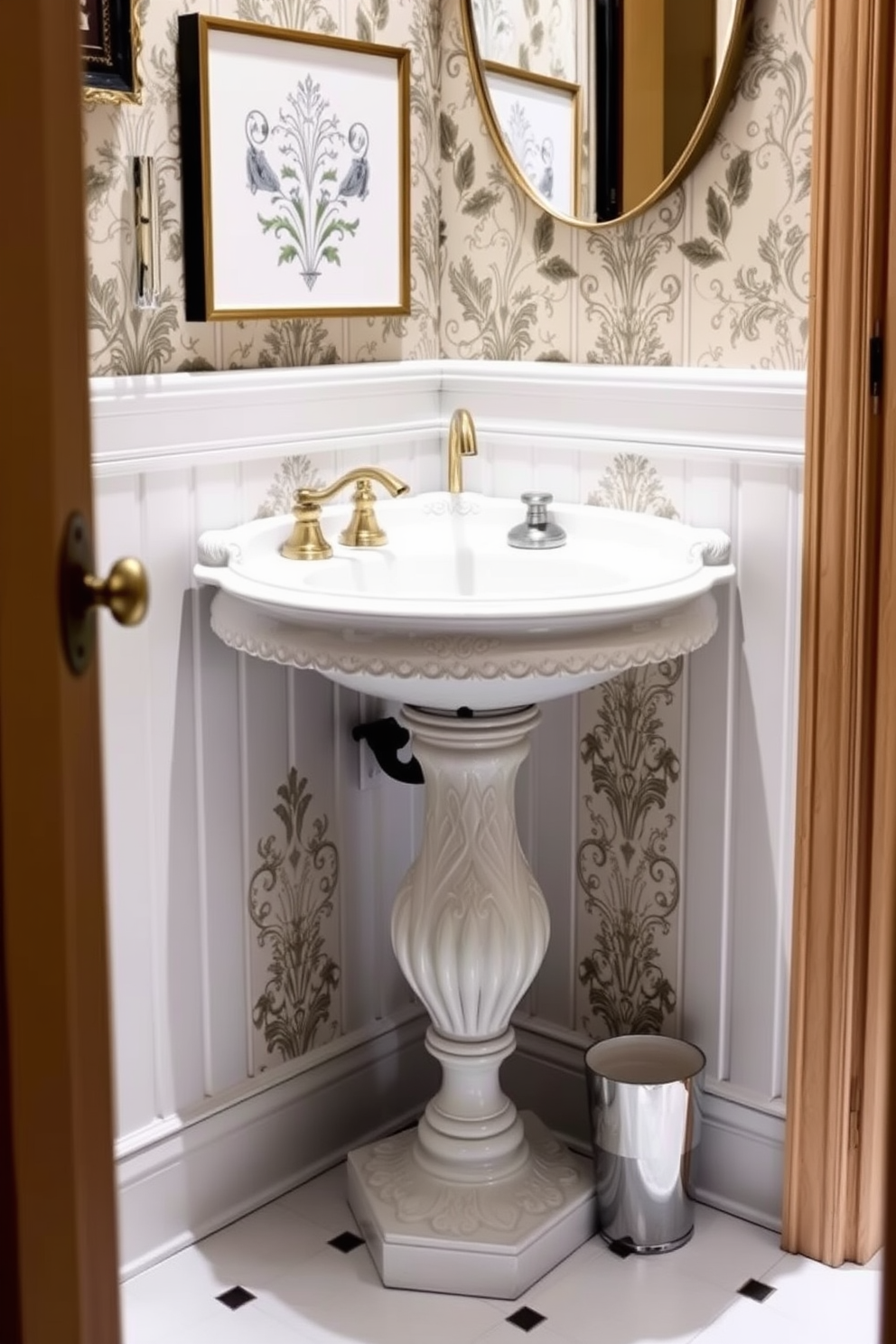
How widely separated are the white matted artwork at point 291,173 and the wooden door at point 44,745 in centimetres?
116

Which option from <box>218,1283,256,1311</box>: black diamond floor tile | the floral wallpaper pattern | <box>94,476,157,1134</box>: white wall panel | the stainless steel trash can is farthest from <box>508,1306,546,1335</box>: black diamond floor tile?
the floral wallpaper pattern

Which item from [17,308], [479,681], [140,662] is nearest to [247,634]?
[140,662]

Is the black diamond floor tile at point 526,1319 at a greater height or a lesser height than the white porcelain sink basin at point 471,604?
lesser

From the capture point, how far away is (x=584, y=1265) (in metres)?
2.19

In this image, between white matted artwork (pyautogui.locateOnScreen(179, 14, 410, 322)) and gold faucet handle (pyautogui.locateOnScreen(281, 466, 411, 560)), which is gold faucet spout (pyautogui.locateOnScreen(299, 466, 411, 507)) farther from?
white matted artwork (pyautogui.locateOnScreen(179, 14, 410, 322))

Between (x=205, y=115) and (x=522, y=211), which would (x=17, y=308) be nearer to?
(x=205, y=115)

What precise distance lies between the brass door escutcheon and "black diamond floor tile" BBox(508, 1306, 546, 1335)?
139cm

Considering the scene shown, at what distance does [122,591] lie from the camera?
3.16 feet

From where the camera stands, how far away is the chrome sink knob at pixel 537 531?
2.27m

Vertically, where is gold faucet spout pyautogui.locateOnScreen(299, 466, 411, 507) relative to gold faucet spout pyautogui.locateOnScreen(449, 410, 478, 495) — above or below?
below

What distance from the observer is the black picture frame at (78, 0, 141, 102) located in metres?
1.95

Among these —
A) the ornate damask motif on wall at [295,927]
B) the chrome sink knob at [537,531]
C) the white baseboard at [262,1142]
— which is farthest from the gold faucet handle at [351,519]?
the white baseboard at [262,1142]

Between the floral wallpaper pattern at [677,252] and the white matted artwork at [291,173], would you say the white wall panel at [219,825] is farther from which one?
the floral wallpaper pattern at [677,252]

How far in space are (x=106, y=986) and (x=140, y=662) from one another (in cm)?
108
